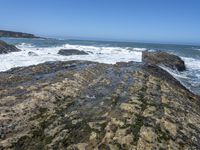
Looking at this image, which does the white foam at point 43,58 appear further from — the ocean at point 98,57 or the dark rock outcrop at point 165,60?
the dark rock outcrop at point 165,60

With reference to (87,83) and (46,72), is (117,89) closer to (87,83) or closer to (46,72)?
(87,83)

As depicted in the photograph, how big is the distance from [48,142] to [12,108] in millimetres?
1364

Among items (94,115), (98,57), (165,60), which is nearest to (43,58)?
(98,57)

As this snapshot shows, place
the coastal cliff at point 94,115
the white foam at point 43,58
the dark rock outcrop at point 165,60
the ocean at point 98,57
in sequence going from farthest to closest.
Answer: the dark rock outcrop at point 165,60 < the white foam at point 43,58 < the ocean at point 98,57 < the coastal cliff at point 94,115

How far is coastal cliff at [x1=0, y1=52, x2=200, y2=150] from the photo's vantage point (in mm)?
4762

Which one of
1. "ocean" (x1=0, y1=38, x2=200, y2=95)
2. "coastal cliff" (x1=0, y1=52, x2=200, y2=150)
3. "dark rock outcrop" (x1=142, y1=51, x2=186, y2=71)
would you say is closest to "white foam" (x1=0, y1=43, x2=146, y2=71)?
"ocean" (x1=0, y1=38, x2=200, y2=95)

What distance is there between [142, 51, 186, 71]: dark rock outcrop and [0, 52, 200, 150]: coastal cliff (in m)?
22.9

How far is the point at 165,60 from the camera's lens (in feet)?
104

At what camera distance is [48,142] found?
481 centimetres

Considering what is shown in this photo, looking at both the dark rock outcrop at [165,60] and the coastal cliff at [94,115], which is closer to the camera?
the coastal cliff at [94,115]

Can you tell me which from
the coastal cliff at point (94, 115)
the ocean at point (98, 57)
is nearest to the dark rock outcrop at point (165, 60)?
the ocean at point (98, 57)

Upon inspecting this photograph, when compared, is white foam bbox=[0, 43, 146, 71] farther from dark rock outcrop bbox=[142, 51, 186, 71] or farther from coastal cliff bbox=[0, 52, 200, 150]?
coastal cliff bbox=[0, 52, 200, 150]

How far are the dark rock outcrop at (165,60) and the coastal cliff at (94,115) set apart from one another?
22.9 metres

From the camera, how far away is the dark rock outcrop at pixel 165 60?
Answer: 30.6m
